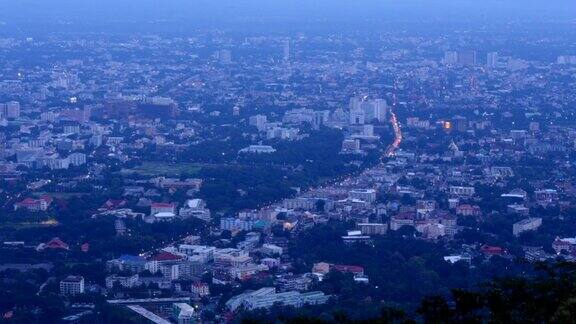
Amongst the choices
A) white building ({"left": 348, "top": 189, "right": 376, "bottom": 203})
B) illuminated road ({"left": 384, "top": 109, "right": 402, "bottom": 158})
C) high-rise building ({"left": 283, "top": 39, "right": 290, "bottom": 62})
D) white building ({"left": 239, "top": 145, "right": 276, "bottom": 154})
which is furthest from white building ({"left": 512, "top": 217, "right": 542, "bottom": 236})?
high-rise building ({"left": 283, "top": 39, "right": 290, "bottom": 62})

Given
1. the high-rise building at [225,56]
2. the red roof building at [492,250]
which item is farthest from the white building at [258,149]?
the high-rise building at [225,56]

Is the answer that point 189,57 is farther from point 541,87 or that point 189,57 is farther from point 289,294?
point 289,294

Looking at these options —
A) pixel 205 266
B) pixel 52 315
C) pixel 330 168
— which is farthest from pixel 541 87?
pixel 52 315

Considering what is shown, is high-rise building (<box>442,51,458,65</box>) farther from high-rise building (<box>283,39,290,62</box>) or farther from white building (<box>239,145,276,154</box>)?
white building (<box>239,145,276,154</box>)

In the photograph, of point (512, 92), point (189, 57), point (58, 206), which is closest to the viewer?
point (58, 206)

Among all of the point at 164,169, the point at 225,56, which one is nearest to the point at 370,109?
the point at 164,169

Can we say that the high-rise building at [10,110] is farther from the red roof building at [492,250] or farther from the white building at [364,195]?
the red roof building at [492,250]
